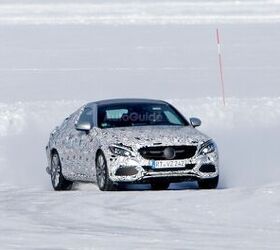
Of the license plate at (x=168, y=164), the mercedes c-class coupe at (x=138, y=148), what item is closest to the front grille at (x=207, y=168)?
the mercedes c-class coupe at (x=138, y=148)

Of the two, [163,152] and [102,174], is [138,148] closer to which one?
[163,152]

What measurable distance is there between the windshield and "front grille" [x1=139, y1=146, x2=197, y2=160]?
0.89 m

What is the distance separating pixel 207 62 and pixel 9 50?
6.61 metres

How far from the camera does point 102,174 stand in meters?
15.4

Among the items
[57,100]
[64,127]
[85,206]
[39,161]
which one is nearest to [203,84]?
[57,100]

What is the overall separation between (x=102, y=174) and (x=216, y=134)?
8.04 meters

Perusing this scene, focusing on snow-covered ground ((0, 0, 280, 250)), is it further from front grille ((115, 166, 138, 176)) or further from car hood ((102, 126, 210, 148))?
car hood ((102, 126, 210, 148))

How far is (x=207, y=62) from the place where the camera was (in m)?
35.1

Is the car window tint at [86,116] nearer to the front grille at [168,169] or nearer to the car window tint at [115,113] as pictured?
the car window tint at [115,113]

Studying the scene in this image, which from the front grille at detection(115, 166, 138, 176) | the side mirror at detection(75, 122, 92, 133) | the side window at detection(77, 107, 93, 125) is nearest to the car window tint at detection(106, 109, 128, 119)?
the side window at detection(77, 107, 93, 125)

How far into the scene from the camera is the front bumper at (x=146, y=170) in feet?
49.3

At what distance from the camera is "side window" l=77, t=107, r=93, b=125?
16.5m

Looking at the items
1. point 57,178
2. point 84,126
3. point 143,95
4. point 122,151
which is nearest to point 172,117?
point 84,126

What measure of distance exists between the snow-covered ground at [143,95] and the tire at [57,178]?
269 millimetres
